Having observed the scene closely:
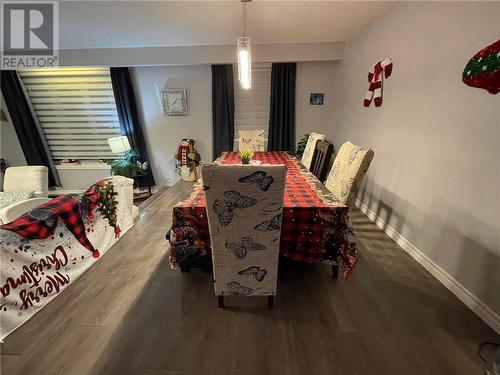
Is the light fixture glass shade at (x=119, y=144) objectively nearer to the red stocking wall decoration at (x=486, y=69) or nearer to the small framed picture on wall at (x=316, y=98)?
the small framed picture on wall at (x=316, y=98)

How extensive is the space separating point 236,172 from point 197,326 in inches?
39.8

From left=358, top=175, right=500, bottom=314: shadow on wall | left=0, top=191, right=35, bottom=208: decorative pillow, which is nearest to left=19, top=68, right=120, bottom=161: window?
left=0, top=191, right=35, bottom=208: decorative pillow

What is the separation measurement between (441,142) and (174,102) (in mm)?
3847

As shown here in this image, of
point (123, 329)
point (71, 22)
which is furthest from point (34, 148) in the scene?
point (123, 329)

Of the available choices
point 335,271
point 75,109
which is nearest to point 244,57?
point 335,271

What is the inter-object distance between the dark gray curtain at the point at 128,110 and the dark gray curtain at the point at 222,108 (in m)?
1.35

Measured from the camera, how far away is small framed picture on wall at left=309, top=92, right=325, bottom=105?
408cm

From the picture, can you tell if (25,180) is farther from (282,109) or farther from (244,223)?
(282,109)

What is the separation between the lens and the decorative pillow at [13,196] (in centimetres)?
209

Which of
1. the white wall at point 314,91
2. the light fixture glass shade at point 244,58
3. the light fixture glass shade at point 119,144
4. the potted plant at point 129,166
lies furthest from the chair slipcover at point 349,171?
the light fixture glass shade at point 119,144

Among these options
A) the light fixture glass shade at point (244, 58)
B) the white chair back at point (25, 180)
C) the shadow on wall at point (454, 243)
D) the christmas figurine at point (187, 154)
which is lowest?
the shadow on wall at point (454, 243)

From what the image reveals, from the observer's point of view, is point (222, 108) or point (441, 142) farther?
point (222, 108)

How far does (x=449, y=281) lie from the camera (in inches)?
65.4

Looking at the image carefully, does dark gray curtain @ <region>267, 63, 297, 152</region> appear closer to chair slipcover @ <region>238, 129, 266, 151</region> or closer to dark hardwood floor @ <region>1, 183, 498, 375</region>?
chair slipcover @ <region>238, 129, 266, 151</region>
